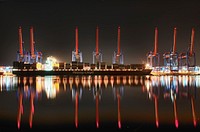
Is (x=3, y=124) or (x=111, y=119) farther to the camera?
(x=111, y=119)

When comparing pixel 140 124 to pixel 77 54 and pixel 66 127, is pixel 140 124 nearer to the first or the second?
pixel 66 127

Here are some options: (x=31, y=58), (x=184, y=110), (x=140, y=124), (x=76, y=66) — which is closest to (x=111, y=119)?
(x=140, y=124)

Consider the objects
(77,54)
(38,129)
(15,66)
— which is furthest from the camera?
(77,54)

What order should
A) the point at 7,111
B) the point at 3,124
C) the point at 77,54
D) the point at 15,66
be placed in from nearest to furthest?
the point at 3,124 < the point at 7,111 < the point at 15,66 < the point at 77,54

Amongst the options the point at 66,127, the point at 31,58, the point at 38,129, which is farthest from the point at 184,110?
the point at 31,58

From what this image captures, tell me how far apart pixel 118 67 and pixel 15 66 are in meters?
13.8

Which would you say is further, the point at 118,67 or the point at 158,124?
the point at 118,67

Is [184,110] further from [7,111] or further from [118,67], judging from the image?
[118,67]

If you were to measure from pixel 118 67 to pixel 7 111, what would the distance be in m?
35.4

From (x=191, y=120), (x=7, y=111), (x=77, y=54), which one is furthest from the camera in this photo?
(x=77, y=54)

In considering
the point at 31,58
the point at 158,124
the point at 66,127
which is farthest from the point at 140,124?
the point at 31,58

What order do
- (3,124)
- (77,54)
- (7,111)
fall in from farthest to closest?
(77,54), (7,111), (3,124)

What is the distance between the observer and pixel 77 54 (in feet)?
139

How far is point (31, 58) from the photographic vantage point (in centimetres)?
4334
